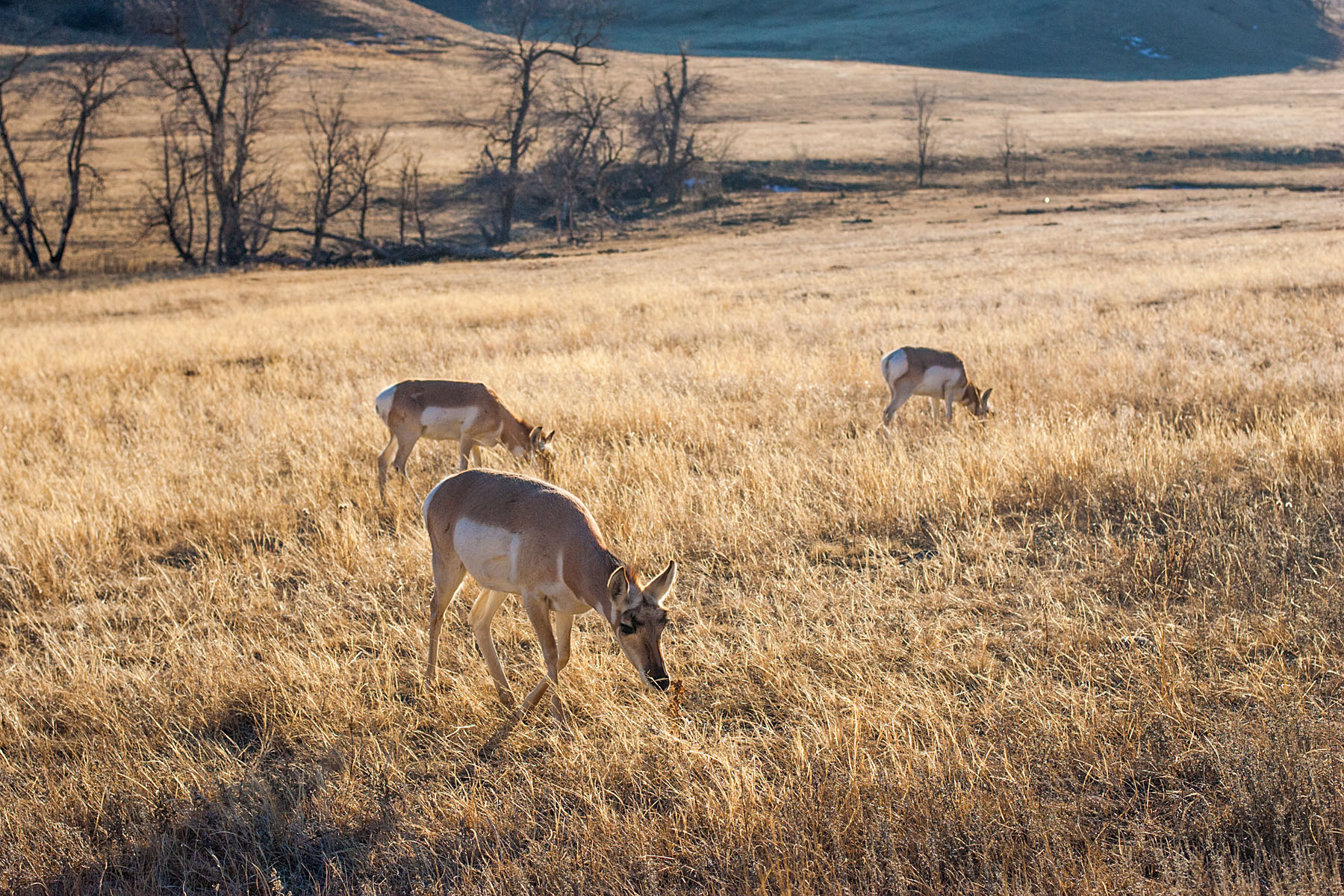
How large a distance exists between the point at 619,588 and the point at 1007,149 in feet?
235

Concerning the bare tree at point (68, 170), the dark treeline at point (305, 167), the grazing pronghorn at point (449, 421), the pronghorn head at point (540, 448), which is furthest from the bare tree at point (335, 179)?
the pronghorn head at point (540, 448)

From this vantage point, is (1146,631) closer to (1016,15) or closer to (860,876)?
(860,876)

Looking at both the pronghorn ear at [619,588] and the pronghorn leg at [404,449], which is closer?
the pronghorn ear at [619,588]

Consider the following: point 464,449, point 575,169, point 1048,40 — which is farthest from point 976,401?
point 1048,40

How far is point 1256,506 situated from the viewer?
19.5 feet

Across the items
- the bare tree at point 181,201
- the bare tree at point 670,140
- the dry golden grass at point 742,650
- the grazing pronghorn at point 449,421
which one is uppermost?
the bare tree at point 670,140

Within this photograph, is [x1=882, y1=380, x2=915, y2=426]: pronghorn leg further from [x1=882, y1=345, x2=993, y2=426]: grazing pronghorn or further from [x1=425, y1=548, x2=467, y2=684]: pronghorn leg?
[x1=425, y1=548, x2=467, y2=684]: pronghorn leg

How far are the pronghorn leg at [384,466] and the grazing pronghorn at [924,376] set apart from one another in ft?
16.1

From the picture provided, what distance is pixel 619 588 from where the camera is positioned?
Result: 11.3 feet

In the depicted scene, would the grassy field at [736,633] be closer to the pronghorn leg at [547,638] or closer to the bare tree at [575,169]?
the pronghorn leg at [547,638]

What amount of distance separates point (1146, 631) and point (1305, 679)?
0.70m

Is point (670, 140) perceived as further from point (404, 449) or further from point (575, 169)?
point (404, 449)

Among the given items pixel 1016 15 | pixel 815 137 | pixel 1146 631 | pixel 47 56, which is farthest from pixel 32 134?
pixel 1016 15

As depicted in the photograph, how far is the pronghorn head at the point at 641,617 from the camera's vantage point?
11.3ft
